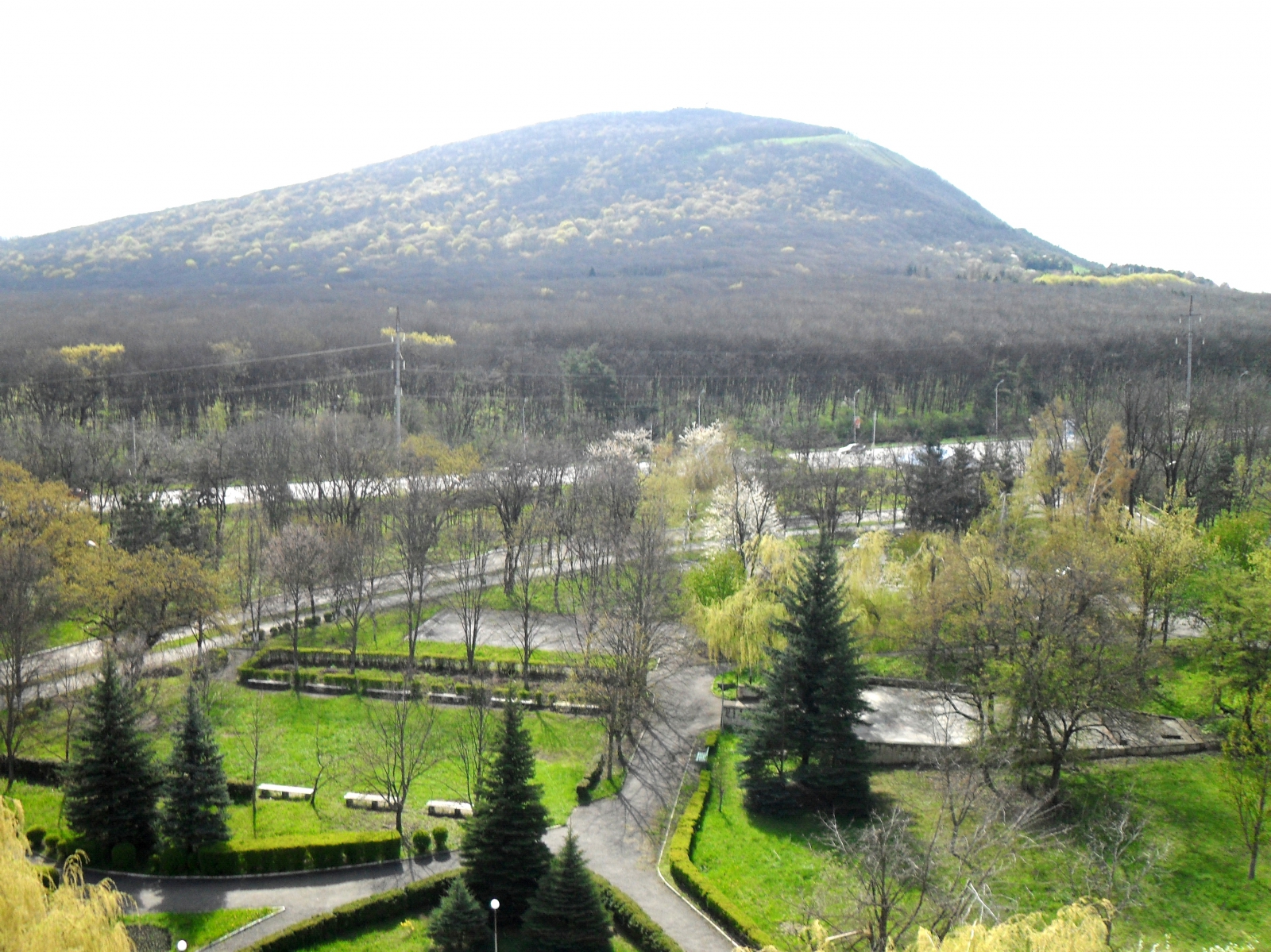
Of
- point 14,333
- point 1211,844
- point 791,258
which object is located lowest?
point 1211,844

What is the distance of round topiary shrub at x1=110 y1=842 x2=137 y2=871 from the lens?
2367 centimetres

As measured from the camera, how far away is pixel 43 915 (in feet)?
46.5

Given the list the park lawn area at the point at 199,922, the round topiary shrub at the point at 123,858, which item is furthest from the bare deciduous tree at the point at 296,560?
the park lawn area at the point at 199,922

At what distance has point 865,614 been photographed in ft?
128

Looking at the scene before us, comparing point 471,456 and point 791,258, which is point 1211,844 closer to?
point 471,456

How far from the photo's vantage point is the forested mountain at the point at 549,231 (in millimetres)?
139500

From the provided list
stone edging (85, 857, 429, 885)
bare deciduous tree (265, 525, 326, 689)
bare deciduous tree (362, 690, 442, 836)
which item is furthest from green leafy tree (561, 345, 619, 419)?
stone edging (85, 857, 429, 885)

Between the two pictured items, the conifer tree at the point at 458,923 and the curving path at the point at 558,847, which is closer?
the conifer tree at the point at 458,923

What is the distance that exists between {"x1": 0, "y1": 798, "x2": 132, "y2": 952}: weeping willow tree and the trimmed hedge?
29.0 ft

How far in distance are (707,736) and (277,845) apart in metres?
13.8

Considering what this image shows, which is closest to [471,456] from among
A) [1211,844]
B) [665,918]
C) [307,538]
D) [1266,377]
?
[307,538]

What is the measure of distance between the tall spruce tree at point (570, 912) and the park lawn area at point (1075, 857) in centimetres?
399

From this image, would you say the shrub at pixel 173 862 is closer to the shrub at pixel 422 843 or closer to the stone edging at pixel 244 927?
the stone edging at pixel 244 927

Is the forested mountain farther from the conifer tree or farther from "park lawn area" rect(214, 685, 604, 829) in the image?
the conifer tree
